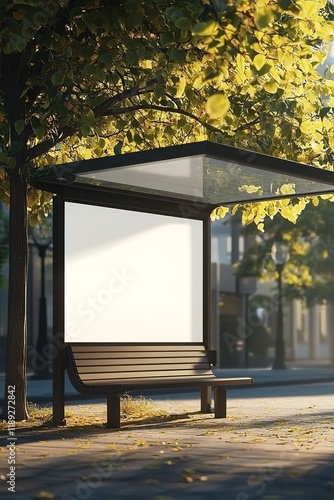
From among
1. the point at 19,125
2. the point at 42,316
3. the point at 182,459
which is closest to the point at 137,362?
the point at 19,125

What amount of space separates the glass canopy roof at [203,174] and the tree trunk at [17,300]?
104 cm

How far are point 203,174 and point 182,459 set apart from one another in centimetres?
437

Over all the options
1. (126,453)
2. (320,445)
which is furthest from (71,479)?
(320,445)

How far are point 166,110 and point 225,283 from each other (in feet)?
118

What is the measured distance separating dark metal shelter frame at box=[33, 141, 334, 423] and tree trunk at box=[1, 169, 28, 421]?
29.6 inches

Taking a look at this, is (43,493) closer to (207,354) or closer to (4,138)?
(4,138)

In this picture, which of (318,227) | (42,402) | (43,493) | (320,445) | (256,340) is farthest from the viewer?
(256,340)

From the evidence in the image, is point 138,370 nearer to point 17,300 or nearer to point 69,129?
point 17,300

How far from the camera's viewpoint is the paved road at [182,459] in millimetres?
7664

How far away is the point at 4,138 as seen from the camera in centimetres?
1284

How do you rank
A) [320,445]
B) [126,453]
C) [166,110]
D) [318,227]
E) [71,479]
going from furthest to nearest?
[318,227] < [166,110] < [320,445] < [126,453] < [71,479]

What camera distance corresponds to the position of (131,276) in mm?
14195

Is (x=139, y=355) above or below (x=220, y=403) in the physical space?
above

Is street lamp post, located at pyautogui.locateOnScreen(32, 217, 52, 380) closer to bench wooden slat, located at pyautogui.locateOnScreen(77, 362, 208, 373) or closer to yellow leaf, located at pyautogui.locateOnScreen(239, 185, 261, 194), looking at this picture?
bench wooden slat, located at pyautogui.locateOnScreen(77, 362, 208, 373)
